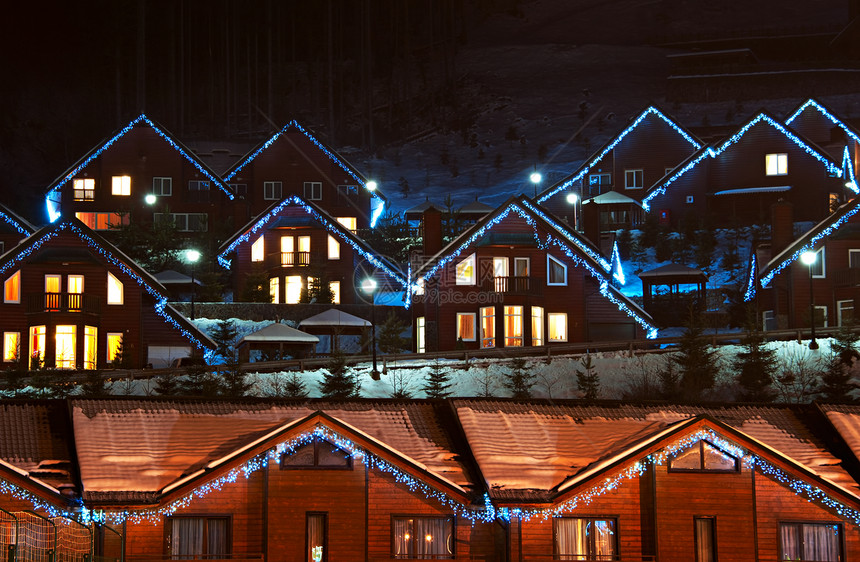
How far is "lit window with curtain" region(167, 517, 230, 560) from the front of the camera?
29156 mm

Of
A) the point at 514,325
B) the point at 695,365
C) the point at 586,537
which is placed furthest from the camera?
the point at 514,325

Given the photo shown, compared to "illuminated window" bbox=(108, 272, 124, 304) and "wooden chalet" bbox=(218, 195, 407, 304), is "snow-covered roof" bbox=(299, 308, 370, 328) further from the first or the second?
"illuminated window" bbox=(108, 272, 124, 304)

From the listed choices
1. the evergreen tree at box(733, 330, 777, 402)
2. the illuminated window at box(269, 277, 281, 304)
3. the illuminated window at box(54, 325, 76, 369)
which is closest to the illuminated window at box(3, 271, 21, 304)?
the illuminated window at box(54, 325, 76, 369)

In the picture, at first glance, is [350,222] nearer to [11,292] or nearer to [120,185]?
[120,185]

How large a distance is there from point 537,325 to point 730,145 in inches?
999

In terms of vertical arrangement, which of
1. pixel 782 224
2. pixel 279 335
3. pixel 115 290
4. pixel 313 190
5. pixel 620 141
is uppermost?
pixel 620 141

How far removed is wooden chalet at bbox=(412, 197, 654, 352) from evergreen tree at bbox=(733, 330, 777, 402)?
9.60m

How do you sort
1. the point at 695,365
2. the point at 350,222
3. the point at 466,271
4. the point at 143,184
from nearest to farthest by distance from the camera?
the point at 695,365, the point at 466,271, the point at 143,184, the point at 350,222

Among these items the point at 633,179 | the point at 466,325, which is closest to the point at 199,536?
the point at 466,325

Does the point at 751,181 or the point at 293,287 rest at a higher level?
the point at 751,181

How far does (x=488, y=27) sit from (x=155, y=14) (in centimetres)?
5022

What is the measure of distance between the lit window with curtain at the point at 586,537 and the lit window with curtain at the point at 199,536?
7293 millimetres

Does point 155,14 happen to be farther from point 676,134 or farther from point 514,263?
point 514,263

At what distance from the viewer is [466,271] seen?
58.2 meters
